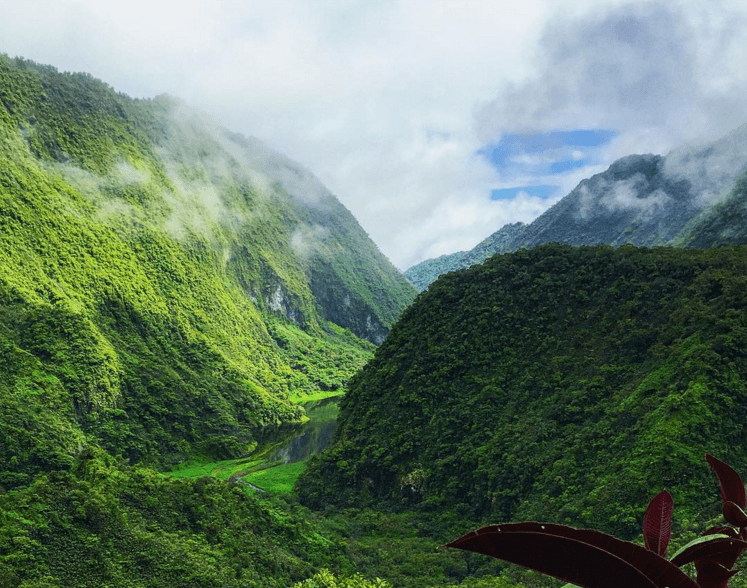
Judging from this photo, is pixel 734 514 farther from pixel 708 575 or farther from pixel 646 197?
pixel 646 197

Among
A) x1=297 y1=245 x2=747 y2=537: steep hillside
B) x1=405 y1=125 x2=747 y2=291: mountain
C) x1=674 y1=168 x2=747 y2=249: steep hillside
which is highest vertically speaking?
x1=405 y1=125 x2=747 y2=291: mountain

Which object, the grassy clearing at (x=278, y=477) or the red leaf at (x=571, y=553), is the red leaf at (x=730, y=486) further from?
the grassy clearing at (x=278, y=477)

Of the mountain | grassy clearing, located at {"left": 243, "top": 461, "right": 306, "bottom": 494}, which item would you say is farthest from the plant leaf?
the mountain

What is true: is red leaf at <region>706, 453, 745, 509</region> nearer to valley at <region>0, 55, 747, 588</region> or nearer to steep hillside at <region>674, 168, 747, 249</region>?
valley at <region>0, 55, 747, 588</region>

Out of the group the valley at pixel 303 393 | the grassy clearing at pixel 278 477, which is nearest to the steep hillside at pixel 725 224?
the valley at pixel 303 393

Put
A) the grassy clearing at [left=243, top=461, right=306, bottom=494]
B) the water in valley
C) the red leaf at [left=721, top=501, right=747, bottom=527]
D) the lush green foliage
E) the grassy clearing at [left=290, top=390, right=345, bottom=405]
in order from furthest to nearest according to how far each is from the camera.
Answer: the grassy clearing at [left=290, top=390, right=345, bottom=405] → the water in valley → the grassy clearing at [left=243, top=461, right=306, bottom=494] → the lush green foliage → the red leaf at [left=721, top=501, right=747, bottom=527]

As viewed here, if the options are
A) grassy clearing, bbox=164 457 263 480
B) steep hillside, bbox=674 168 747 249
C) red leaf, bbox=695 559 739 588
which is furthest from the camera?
steep hillside, bbox=674 168 747 249
